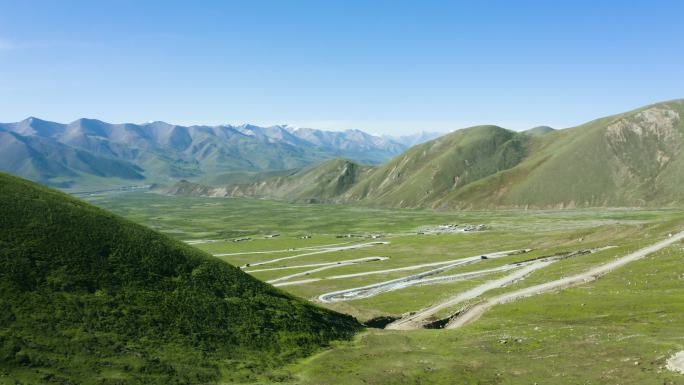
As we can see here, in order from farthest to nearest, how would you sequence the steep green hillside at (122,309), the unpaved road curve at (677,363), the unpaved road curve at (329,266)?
the unpaved road curve at (329,266), the steep green hillside at (122,309), the unpaved road curve at (677,363)

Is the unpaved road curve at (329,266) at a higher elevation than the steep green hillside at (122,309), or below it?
below

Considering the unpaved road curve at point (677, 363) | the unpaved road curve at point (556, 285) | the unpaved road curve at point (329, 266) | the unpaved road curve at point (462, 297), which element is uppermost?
the unpaved road curve at point (677, 363)

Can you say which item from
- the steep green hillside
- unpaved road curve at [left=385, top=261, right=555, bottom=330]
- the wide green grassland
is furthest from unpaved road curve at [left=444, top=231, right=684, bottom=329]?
the steep green hillside

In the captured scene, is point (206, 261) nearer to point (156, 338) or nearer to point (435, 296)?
point (156, 338)

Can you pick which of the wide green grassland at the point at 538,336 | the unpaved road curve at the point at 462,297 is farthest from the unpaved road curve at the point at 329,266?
the unpaved road curve at the point at 462,297

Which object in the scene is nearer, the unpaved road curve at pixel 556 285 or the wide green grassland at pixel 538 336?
the wide green grassland at pixel 538 336

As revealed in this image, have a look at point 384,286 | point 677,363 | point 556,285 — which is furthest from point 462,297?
point 677,363

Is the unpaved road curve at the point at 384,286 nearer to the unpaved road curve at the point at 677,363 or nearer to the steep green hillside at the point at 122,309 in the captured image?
the steep green hillside at the point at 122,309
